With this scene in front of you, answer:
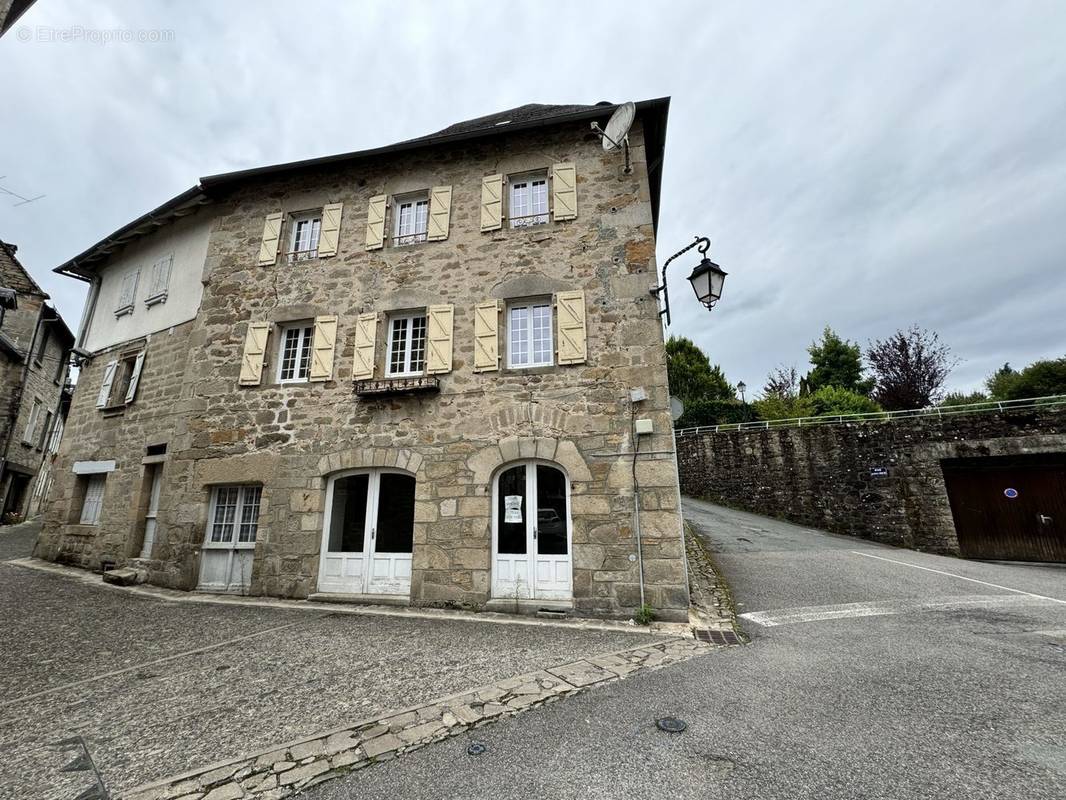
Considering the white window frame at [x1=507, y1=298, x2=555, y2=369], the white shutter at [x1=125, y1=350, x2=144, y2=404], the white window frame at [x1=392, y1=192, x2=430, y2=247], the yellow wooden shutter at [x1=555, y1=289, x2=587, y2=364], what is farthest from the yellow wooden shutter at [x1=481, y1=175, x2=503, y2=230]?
the white shutter at [x1=125, y1=350, x2=144, y2=404]

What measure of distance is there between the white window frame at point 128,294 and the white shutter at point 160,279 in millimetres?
642

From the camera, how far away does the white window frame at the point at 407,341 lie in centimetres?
733

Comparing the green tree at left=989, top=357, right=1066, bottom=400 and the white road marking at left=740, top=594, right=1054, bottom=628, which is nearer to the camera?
the white road marking at left=740, top=594, right=1054, bottom=628

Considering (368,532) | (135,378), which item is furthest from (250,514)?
(135,378)

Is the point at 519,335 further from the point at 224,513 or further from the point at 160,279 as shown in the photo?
the point at 160,279

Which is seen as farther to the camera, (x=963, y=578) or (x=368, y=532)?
(x=963, y=578)

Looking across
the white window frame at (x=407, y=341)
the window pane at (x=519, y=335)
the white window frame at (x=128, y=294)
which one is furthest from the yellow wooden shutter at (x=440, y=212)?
the white window frame at (x=128, y=294)

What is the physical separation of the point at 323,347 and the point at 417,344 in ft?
5.12

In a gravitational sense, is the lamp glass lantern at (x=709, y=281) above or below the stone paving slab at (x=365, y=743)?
above

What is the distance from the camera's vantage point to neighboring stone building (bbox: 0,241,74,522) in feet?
48.1

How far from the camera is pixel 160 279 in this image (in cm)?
961

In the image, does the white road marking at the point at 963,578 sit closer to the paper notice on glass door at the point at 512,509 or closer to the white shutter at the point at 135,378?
the paper notice on glass door at the point at 512,509

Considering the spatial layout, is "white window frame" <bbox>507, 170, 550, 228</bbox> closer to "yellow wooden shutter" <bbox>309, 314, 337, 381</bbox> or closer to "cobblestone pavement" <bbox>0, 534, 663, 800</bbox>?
"yellow wooden shutter" <bbox>309, 314, 337, 381</bbox>

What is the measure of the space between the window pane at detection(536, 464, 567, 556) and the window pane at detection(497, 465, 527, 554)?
0.22 meters
